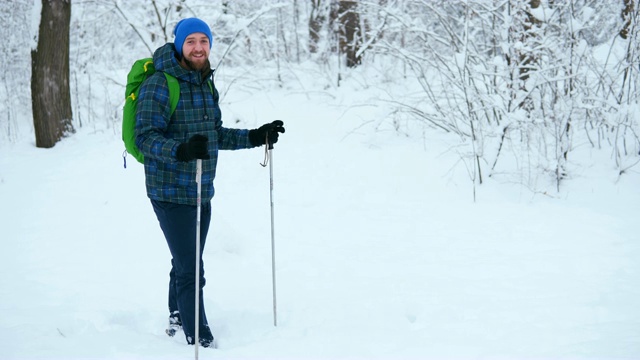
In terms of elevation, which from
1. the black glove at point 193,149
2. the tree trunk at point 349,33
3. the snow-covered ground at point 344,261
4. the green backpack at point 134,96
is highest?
the tree trunk at point 349,33

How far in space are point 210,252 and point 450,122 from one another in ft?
10.1

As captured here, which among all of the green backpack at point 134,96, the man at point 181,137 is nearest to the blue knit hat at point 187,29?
the man at point 181,137

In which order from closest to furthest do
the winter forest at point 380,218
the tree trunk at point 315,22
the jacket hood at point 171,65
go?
the jacket hood at point 171,65
the winter forest at point 380,218
the tree trunk at point 315,22

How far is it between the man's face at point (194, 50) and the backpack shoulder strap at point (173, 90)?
0.14 metres

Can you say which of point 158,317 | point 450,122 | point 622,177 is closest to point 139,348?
point 158,317

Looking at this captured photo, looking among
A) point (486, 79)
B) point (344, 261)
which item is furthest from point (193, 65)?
point (486, 79)

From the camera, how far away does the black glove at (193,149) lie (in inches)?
106

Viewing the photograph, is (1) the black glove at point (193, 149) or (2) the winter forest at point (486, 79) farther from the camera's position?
(2) the winter forest at point (486, 79)

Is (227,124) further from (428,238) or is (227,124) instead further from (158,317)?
(158,317)

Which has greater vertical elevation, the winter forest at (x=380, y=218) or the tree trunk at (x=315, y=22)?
the tree trunk at (x=315, y=22)

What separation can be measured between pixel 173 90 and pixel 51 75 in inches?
266

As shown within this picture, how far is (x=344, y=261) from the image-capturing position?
4.64m

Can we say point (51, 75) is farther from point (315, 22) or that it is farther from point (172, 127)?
point (172, 127)

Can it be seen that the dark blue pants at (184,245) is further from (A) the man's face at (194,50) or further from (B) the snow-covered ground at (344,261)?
(A) the man's face at (194,50)
